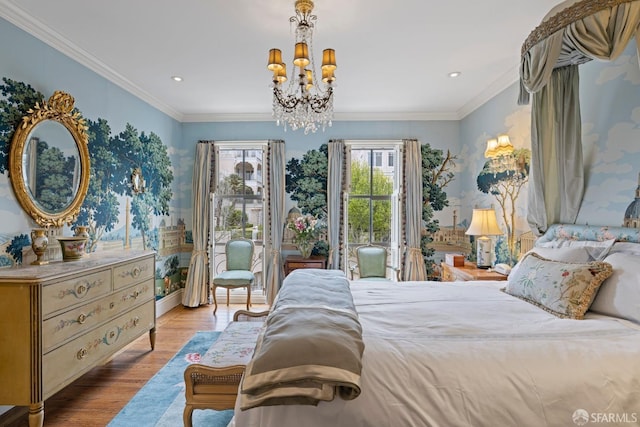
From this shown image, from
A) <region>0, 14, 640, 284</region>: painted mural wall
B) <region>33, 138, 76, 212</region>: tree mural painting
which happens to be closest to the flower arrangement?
<region>0, 14, 640, 284</region>: painted mural wall

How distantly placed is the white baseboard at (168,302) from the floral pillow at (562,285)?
166 inches

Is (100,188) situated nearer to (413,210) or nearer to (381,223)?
(381,223)

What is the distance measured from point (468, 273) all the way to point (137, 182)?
3.88 meters

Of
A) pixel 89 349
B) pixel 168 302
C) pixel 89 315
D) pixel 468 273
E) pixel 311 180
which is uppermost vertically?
pixel 311 180

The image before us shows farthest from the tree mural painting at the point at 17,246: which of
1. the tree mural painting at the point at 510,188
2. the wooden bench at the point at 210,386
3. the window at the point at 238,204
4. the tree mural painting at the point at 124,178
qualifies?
the tree mural painting at the point at 510,188

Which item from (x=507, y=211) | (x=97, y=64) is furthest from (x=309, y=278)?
(x=97, y=64)

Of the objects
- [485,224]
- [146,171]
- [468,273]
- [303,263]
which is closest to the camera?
[468,273]

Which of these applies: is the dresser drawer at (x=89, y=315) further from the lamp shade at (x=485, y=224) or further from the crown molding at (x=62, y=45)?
the lamp shade at (x=485, y=224)

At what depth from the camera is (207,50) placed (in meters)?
3.03

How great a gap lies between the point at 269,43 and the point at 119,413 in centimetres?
309

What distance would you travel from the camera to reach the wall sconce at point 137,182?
3945 millimetres

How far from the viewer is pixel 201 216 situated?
500cm

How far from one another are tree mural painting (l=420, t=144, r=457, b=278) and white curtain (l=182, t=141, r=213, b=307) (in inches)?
126

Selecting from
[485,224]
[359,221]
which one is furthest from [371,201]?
[485,224]
